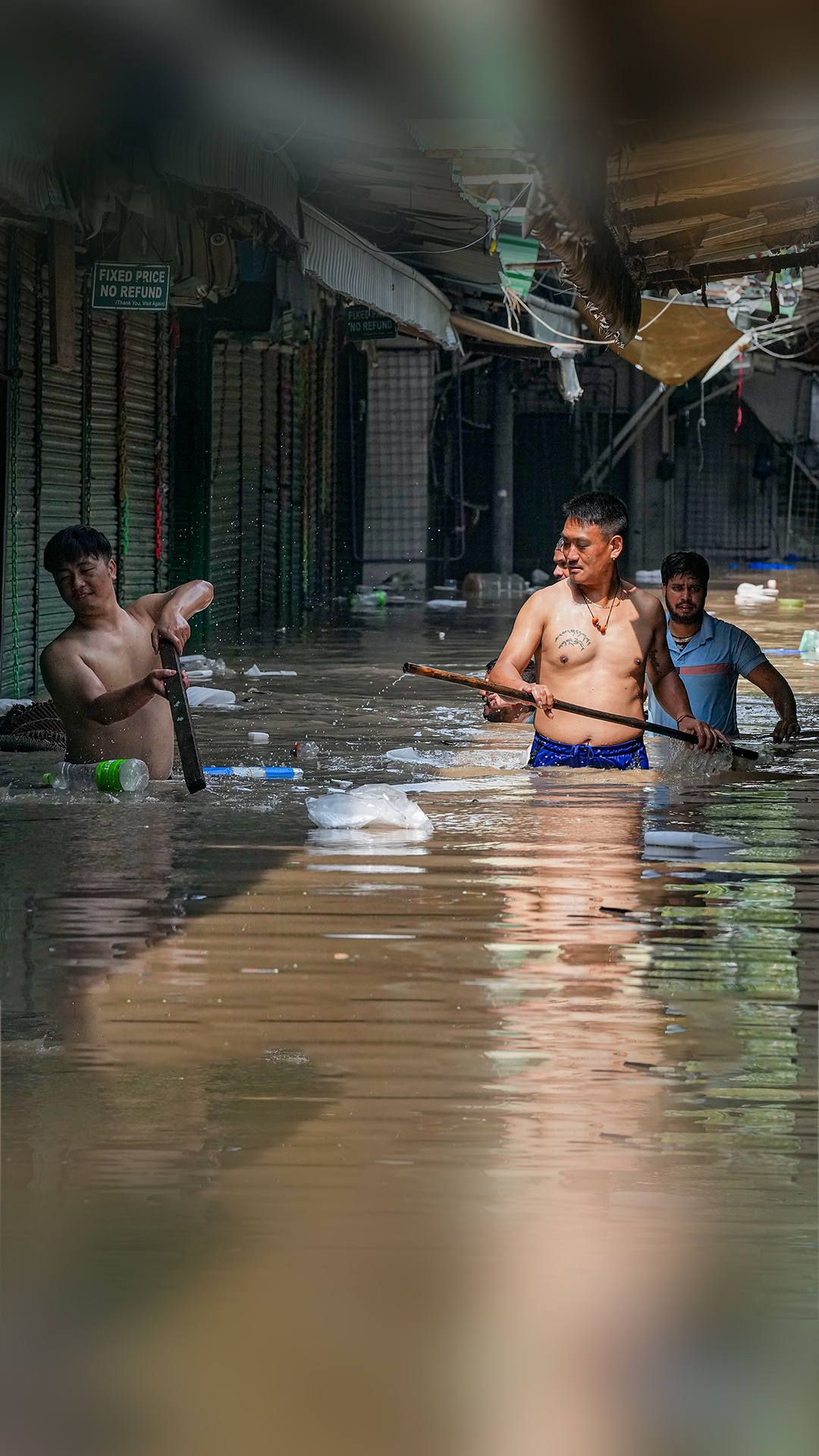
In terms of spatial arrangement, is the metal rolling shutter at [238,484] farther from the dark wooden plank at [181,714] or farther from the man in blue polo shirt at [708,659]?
the dark wooden plank at [181,714]

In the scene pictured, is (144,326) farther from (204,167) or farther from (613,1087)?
(613,1087)

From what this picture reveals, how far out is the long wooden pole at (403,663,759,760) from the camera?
755 cm

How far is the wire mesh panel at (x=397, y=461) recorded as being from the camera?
2405 centimetres

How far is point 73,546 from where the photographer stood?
715 centimetres

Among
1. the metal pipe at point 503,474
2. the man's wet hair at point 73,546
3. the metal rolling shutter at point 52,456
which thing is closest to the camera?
the man's wet hair at point 73,546

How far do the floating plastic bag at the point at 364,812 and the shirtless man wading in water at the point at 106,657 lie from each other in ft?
2.46

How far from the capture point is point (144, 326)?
1383cm

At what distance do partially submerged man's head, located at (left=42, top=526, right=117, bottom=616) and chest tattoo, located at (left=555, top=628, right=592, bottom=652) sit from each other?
203 centimetres

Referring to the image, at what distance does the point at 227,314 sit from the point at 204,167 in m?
6.27

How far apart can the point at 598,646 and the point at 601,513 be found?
0.60 metres

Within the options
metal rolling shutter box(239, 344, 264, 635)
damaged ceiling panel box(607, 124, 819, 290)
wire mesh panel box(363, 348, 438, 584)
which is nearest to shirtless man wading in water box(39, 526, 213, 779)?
damaged ceiling panel box(607, 124, 819, 290)

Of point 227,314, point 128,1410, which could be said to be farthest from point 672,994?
point 227,314

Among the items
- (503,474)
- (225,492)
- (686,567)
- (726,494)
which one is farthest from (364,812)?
(726,494)

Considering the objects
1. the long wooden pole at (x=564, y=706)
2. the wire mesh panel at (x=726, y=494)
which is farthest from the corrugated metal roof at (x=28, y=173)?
the wire mesh panel at (x=726, y=494)
